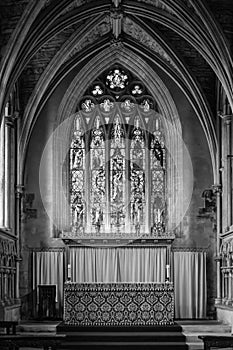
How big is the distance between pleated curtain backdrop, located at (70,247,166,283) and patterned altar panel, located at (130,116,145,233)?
0.92 meters

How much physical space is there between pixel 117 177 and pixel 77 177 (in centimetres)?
121

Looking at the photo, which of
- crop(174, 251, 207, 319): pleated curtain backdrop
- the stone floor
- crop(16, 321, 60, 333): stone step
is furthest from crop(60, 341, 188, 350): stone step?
crop(174, 251, 207, 319): pleated curtain backdrop

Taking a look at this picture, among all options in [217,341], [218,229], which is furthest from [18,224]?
[217,341]

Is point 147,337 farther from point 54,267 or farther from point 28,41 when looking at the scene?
point 28,41

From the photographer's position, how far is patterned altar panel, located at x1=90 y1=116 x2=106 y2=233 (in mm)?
24484

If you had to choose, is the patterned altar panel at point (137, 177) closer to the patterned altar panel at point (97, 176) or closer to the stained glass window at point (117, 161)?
the stained glass window at point (117, 161)

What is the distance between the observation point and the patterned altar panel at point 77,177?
24469mm

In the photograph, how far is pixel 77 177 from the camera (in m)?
24.7

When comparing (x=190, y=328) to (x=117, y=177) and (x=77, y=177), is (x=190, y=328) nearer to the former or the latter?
(x=117, y=177)

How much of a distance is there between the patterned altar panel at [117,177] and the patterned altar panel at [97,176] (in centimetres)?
27

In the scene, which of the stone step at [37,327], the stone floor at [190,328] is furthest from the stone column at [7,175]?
the stone floor at [190,328]

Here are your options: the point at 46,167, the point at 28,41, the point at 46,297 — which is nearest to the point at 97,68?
the point at 46,167

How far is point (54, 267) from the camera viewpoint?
2366cm

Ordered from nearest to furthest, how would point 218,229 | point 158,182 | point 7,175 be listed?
point 7,175 → point 218,229 → point 158,182
